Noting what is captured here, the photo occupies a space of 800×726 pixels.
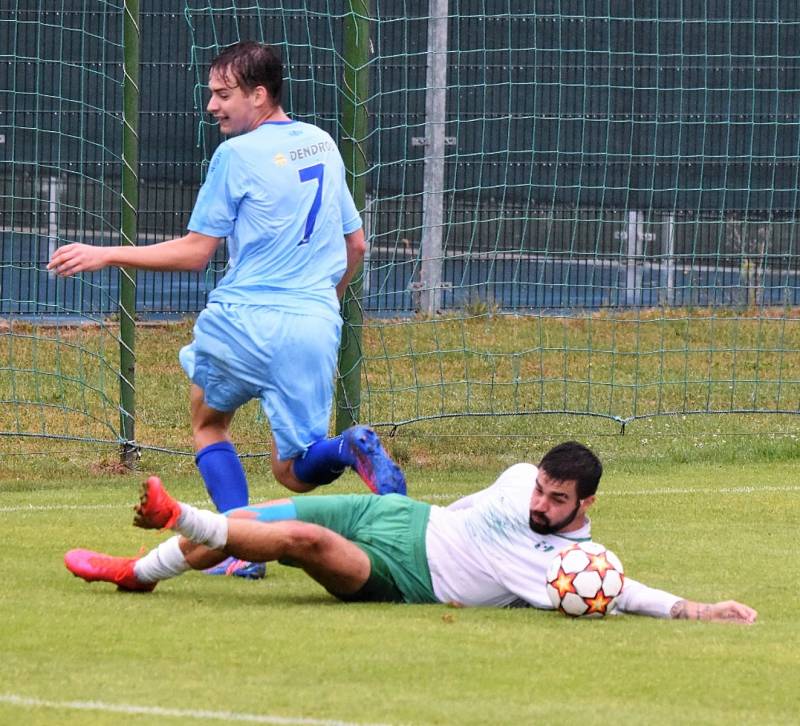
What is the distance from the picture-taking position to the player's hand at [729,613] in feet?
20.8

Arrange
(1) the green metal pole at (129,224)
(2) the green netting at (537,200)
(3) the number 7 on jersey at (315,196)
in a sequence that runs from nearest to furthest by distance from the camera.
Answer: (3) the number 7 on jersey at (315,196) < (1) the green metal pole at (129,224) < (2) the green netting at (537,200)

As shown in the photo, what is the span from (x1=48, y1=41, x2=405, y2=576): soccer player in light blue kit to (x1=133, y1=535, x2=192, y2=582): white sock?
675 mm

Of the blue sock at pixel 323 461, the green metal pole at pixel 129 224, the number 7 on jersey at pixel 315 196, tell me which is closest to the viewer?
the blue sock at pixel 323 461

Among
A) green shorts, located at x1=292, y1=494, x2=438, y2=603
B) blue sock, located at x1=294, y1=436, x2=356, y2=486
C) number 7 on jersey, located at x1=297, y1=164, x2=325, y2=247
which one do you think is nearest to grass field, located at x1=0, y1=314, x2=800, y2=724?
green shorts, located at x1=292, y1=494, x2=438, y2=603

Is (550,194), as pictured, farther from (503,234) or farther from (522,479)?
(522,479)

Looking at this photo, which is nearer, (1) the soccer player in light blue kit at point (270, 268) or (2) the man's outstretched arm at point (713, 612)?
(2) the man's outstretched arm at point (713, 612)

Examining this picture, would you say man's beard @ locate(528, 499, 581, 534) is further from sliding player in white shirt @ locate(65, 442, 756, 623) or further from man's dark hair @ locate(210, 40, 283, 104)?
man's dark hair @ locate(210, 40, 283, 104)

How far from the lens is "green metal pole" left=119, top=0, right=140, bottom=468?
10750 mm

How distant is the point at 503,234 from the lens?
1450cm

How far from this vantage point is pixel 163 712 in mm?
4883

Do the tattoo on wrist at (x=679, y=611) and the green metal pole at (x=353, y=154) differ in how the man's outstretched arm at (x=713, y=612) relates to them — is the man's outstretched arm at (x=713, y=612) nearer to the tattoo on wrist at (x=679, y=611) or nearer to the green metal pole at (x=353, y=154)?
the tattoo on wrist at (x=679, y=611)

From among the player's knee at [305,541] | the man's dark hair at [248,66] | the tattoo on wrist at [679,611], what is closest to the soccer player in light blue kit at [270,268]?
the man's dark hair at [248,66]

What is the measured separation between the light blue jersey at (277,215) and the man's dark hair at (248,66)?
0.61ft

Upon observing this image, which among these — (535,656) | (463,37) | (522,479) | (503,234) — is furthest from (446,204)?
(535,656)
